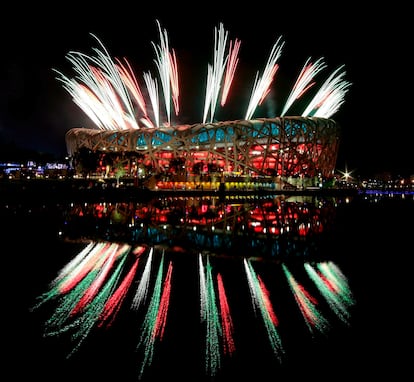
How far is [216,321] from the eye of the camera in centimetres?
418

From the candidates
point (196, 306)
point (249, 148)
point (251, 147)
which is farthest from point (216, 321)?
point (251, 147)

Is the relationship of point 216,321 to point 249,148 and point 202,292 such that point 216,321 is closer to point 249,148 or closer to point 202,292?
point 202,292

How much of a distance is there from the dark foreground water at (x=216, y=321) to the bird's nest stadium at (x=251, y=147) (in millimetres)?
55800

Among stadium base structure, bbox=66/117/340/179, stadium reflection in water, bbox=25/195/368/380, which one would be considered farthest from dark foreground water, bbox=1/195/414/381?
stadium base structure, bbox=66/117/340/179

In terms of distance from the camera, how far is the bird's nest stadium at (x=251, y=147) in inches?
2645

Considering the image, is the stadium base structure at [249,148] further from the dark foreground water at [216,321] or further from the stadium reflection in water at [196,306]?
the dark foreground water at [216,321]

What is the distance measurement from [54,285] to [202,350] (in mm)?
3243

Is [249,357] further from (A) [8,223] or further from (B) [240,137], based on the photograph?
(B) [240,137]

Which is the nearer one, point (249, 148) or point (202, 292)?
point (202, 292)

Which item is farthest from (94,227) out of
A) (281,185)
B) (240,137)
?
(240,137)

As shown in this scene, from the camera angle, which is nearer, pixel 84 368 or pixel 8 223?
pixel 84 368

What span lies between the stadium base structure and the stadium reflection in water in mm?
54693

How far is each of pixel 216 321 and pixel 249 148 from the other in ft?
220

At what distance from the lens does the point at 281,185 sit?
58844mm
